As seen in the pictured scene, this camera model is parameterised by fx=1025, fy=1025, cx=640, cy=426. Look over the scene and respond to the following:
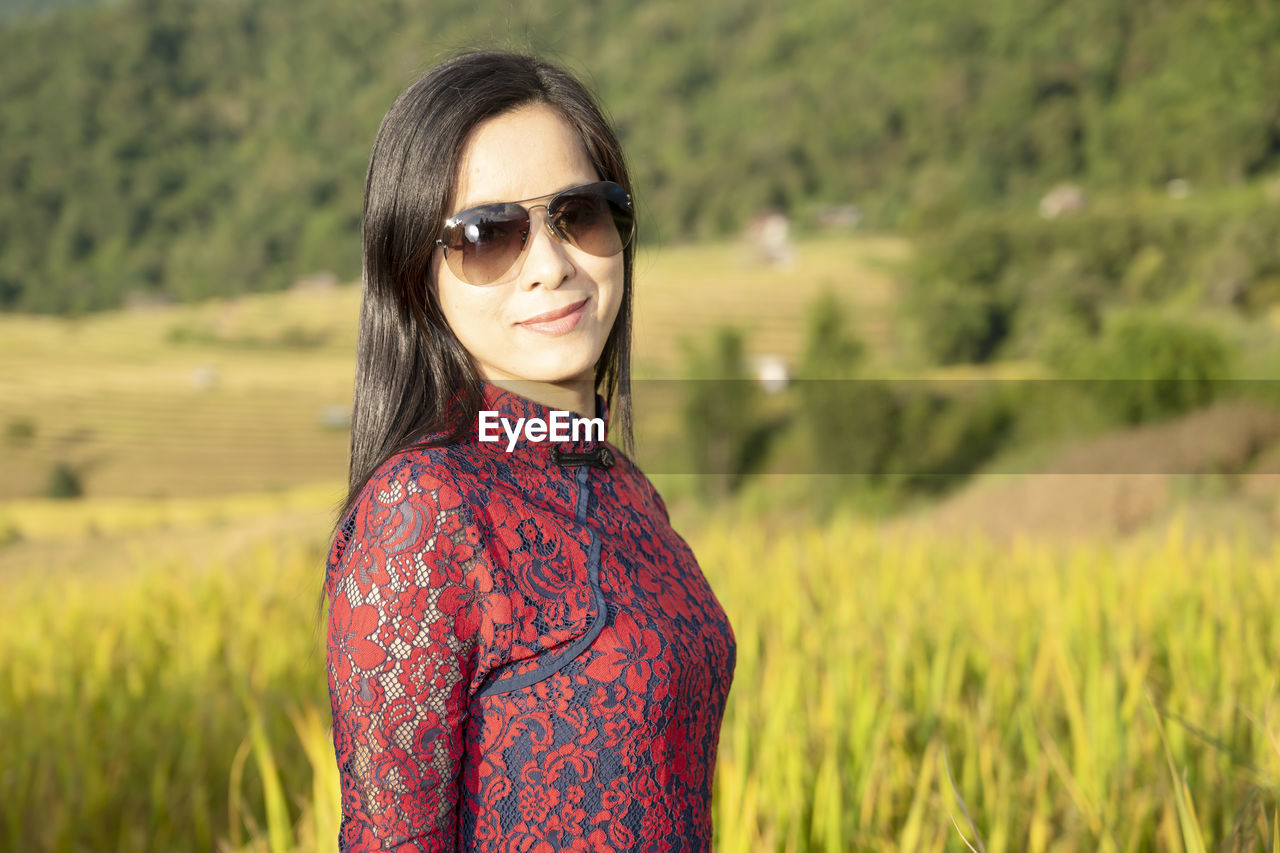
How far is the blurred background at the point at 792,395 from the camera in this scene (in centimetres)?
190

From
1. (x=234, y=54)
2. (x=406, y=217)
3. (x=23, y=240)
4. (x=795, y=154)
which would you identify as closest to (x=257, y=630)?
(x=406, y=217)

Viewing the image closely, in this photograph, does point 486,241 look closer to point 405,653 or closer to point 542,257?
point 542,257

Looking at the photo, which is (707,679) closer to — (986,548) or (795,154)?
(986,548)

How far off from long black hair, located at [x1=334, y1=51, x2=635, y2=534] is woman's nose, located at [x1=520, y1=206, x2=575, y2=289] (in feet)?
0.23

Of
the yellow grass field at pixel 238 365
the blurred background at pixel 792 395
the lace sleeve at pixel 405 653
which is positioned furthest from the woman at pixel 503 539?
the yellow grass field at pixel 238 365

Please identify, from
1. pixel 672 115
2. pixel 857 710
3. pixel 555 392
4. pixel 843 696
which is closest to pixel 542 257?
pixel 555 392

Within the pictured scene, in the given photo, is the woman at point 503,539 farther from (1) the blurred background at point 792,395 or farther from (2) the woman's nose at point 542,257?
(1) the blurred background at point 792,395

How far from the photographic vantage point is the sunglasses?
0.79 m

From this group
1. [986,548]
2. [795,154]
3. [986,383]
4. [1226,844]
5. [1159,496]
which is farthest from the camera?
[795,154]

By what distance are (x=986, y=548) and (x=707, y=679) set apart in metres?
3.99

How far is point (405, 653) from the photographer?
677 mm

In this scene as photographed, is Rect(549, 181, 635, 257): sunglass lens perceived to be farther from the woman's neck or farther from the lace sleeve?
the lace sleeve

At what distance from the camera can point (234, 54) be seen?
21641 mm

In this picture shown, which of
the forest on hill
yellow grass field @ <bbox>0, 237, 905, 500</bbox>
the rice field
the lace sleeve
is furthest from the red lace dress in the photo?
the forest on hill
